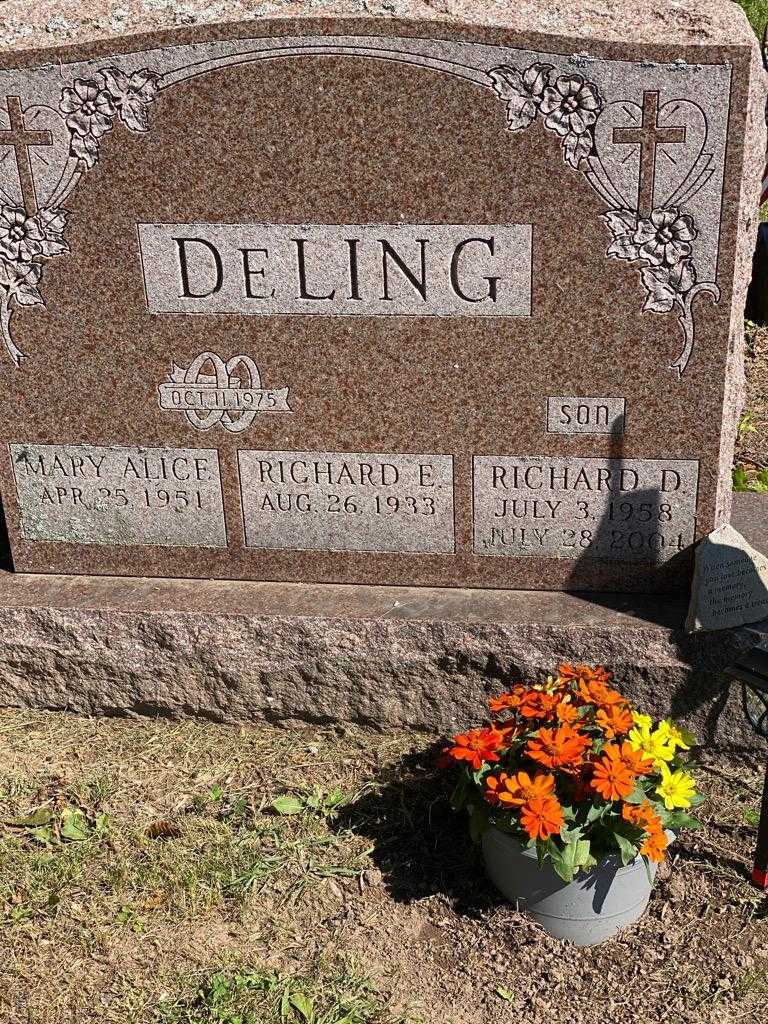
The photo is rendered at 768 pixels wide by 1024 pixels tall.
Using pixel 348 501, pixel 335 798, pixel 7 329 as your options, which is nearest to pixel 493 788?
pixel 335 798

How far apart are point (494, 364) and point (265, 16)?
1202 mm

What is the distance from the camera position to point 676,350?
3.24 metres

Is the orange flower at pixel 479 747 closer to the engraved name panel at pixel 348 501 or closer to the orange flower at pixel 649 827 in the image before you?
the orange flower at pixel 649 827

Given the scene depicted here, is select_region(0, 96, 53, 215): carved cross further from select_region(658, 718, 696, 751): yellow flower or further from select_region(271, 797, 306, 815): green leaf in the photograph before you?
select_region(658, 718, 696, 751): yellow flower

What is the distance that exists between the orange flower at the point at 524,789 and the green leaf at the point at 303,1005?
2.19 feet

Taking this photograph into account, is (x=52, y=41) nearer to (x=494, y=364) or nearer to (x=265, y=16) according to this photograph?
(x=265, y=16)

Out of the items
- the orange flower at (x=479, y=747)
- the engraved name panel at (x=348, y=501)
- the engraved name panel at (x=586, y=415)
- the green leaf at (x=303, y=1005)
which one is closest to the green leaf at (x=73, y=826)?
the green leaf at (x=303, y=1005)

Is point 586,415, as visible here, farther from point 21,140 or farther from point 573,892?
point 21,140

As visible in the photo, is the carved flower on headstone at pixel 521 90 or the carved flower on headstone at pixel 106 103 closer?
the carved flower on headstone at pixel 521 90

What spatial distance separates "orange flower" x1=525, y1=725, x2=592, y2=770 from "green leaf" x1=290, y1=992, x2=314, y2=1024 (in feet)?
2.60

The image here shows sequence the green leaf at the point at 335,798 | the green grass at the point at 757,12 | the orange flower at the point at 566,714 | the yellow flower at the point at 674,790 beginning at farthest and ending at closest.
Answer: the green grass at the point at 757,12 → the green leaf at the point at 335,798 → the orange flower at the point at 566,714 → the yellow flower at the point at 674,790

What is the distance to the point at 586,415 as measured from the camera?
3357 millimetres

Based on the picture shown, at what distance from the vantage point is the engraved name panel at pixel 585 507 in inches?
134

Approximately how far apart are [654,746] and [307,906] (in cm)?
101
